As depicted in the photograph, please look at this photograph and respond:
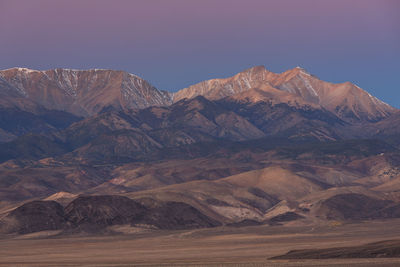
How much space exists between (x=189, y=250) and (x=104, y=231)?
2611 inches

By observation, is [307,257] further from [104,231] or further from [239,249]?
[104,231]

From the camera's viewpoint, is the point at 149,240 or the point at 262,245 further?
the point at 149,240

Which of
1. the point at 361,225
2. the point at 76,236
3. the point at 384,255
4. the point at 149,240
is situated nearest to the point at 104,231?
the point at 76,236

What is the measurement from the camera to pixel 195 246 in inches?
5472

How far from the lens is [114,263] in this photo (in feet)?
337

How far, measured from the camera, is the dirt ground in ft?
337

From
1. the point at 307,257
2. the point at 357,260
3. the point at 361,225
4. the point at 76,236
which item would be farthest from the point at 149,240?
Result: the point at 357,260

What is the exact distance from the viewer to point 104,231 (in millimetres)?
191625

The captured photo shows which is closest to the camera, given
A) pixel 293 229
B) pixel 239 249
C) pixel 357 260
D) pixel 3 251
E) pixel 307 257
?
pixel 357 260

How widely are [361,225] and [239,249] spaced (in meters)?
67.7

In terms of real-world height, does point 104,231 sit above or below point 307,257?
above

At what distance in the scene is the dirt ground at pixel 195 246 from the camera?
10275 centimetres

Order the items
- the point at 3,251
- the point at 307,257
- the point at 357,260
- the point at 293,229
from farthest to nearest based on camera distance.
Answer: the point at 293,229 → the point at 3,251 → the point at 307,257 → the point at 357,260

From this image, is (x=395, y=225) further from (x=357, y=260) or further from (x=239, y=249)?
(x=357, y=260)
